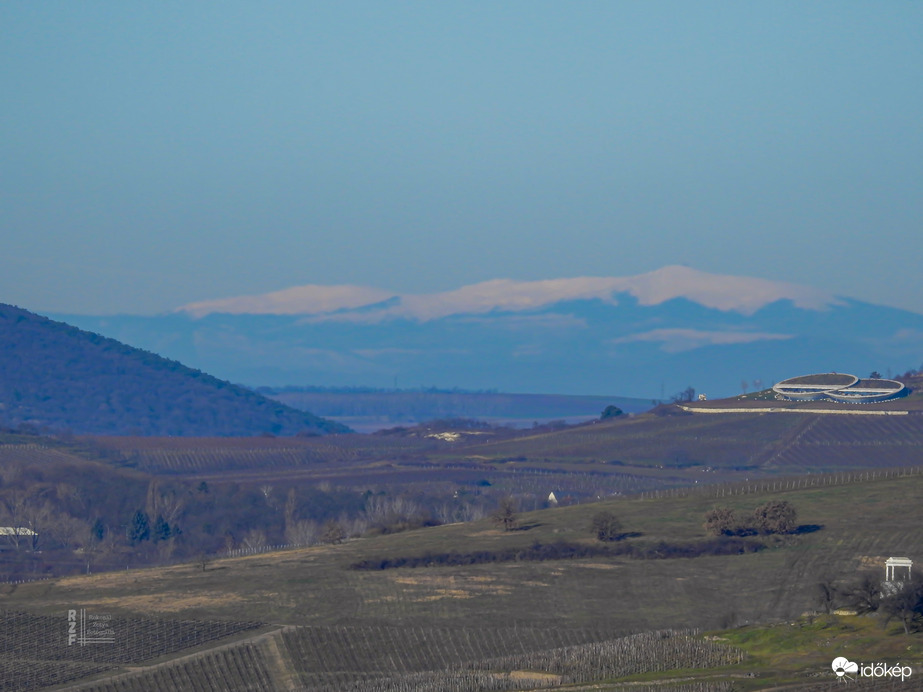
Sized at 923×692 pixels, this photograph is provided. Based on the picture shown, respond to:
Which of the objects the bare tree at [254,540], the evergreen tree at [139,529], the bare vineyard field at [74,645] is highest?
the evergreen tree at [139,529]

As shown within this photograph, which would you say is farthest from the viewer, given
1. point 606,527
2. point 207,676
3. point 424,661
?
point 606,527

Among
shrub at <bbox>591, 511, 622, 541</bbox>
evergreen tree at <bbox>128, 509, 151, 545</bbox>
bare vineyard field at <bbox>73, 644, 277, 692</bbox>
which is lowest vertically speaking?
bare vineyard field at <bbox>73, 644, 277, 692</bbox>

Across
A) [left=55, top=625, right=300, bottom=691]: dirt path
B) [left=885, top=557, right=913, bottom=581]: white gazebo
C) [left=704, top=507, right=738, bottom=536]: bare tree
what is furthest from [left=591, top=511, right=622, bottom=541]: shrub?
[left=55, top=625, right=300, bottom=691]: dirt path

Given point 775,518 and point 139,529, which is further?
point 139,529

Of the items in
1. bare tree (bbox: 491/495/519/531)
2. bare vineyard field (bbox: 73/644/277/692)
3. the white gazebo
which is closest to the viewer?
bare vineyard field (bbox: 73/644/277/692)

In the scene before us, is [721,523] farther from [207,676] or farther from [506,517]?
[207,676]

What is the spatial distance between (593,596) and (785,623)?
19120mm

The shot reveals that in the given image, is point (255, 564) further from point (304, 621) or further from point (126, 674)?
point (126, 674)

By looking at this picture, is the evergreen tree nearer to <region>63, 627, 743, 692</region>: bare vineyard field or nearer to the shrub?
the shrub

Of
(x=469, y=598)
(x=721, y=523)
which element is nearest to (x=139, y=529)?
(x=721, y=523)

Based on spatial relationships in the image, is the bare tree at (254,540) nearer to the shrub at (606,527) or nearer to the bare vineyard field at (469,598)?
the bare vineyard field at (469,598)

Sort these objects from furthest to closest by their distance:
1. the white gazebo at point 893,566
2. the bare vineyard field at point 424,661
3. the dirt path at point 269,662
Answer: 1. the white gazebo at point 893,566
2. the dirt path at point 269,662
3. the bare vineyard field at point 424,661

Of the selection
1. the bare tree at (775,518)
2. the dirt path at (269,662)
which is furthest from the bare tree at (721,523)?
the dirt path at (269,662)

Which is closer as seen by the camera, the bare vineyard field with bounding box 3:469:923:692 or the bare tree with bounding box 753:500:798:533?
the bare vineyard field with bounding box 3:469:923:692
